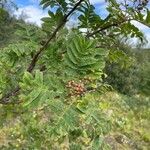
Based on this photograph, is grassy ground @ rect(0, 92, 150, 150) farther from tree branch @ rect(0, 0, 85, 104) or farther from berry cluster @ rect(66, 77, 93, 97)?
berry cluster @ rect(66, 77, 93, 97)

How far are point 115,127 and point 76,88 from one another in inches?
615

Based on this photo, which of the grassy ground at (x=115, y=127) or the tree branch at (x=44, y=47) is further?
the grassy ground at (x=115, y=127)

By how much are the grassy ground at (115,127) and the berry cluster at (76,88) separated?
3.75 metres

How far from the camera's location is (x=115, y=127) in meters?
17.4

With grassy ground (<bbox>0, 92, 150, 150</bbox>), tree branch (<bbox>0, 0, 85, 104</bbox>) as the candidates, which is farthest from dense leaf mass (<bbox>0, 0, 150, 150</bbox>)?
grassy ground (<bbox>0, 92, 150, 150</bbox>)

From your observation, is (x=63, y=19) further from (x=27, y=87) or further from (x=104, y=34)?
(x=27, y=87)

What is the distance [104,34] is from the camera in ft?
9.05

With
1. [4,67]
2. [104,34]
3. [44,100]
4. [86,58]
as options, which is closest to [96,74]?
[86,58]

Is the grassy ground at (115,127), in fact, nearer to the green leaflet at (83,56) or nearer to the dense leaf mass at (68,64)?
the dense leaf mass at (68,64)

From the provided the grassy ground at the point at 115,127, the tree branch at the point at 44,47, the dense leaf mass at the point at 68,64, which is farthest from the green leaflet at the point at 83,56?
the grassy ground at the point at 115,127

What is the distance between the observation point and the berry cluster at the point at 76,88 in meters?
1.99

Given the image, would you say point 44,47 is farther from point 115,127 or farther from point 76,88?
point 115,127

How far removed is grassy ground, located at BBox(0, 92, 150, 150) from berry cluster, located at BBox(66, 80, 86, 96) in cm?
375

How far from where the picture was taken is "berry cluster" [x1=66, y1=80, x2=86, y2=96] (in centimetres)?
199
